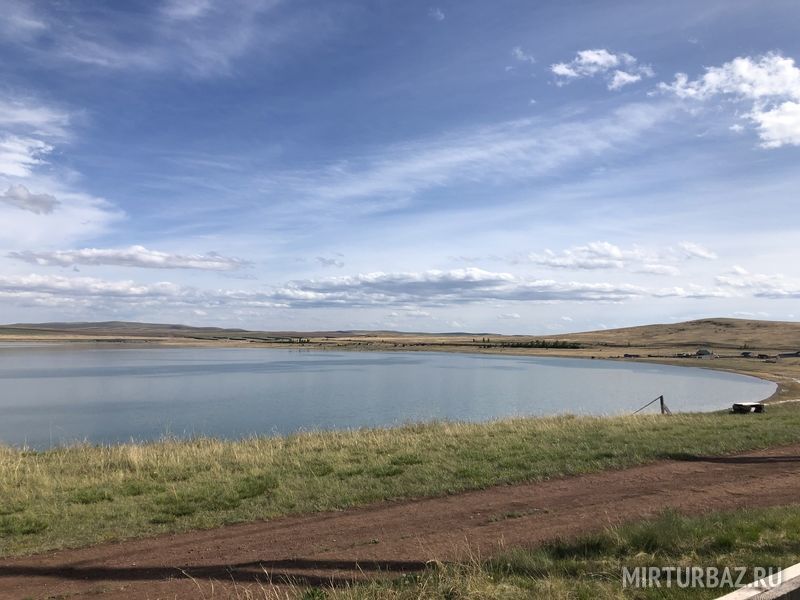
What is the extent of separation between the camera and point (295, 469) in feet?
39.3

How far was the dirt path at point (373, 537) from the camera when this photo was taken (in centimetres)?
643

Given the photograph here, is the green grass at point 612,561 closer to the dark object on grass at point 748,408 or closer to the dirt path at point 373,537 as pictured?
the dirt path at point 373,537

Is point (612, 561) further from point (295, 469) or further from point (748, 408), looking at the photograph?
point (748, 408)

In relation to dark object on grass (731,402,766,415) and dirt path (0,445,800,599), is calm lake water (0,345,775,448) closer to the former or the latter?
dark object on grass (731,402,766,415)

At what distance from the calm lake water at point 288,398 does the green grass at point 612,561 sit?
18.5 m

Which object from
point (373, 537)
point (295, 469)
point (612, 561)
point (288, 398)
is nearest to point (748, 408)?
point (295, 469)

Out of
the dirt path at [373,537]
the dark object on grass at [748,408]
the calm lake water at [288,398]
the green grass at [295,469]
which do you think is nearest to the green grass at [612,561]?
the dirt path at [373,537]

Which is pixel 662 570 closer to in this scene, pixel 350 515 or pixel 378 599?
pixel 378 599

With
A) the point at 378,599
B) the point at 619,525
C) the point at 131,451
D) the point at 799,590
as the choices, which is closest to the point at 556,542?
the point at 619,525

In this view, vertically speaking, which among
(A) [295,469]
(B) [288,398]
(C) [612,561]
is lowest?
(B) [288,398]

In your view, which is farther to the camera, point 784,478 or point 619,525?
point 784,478

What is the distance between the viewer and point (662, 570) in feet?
17.7

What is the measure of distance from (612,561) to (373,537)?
304 cm

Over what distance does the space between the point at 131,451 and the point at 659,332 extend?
157693 millimetres
